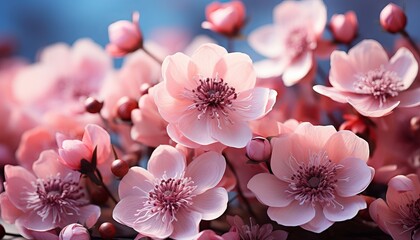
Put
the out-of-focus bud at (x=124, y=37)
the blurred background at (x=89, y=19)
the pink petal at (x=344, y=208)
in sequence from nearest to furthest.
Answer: the pink petal at (x=344, y=208) < the out-of-focus bud at (x=124, y=37) < the blurred background at (x=89, y=19)

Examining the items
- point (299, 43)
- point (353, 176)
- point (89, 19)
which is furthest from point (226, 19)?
point (89, 19)

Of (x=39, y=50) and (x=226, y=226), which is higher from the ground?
(x=39, y=50)

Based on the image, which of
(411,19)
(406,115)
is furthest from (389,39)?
(406,115)

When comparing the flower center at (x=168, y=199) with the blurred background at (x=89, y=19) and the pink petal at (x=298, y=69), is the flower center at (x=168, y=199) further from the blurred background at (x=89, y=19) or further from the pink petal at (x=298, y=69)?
the blurred background at (x=89, y=19)

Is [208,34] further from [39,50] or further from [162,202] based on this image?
[162,202]

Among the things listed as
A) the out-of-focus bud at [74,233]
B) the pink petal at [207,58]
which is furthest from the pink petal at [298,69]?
the out-of-focus bud at [74,233]

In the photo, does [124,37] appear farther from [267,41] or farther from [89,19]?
[89,19]
